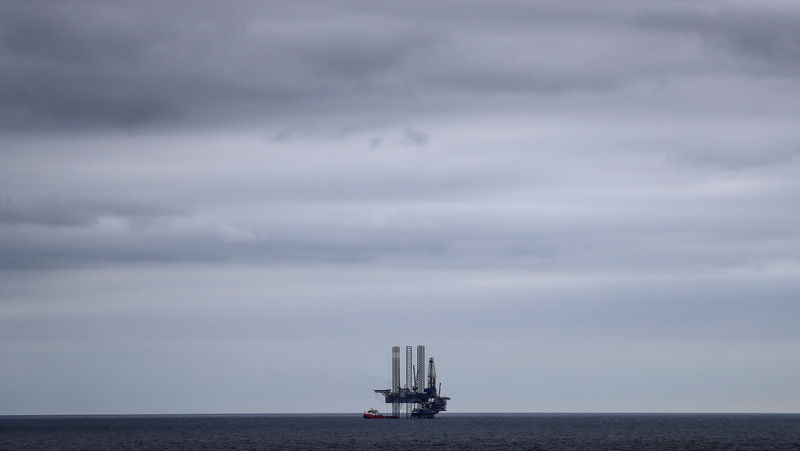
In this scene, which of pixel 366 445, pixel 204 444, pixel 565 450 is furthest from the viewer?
pixel 204 444

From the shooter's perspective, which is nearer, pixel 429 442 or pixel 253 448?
pixel 253 448

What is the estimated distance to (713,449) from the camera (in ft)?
545

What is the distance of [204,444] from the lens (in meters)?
194

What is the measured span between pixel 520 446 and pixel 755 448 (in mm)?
35328

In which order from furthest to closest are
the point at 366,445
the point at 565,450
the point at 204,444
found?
the point at 204,444
the point at 366,445
the point at 565,450

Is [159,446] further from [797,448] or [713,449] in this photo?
[797,448]

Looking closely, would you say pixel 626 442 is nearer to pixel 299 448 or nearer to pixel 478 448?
pixel 478 448

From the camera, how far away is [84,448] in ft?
609

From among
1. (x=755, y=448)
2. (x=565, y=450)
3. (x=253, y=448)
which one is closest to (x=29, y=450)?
(x=253, y=448)

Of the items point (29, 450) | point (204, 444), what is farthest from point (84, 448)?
point (204, 444)

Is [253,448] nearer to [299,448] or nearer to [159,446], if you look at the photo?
[299,448]

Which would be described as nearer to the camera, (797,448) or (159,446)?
(797,448)

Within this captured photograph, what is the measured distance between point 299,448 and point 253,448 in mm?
7373

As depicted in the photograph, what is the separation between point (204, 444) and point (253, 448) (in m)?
24.1
